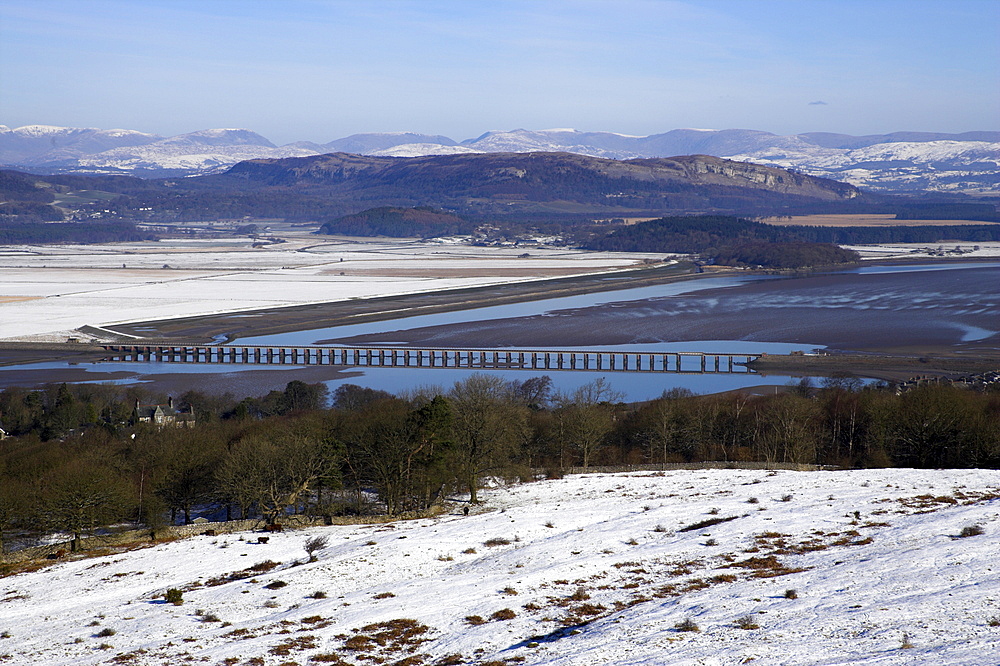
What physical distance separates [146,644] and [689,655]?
261 inches

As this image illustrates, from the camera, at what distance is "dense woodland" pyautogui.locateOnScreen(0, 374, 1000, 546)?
21.0m

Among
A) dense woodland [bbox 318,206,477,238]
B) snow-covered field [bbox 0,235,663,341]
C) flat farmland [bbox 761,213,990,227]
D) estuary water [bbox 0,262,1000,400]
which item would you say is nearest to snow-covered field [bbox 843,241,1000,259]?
flat farmland [bbox 761,213,990,227]

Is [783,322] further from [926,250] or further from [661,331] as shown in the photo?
[926,250]

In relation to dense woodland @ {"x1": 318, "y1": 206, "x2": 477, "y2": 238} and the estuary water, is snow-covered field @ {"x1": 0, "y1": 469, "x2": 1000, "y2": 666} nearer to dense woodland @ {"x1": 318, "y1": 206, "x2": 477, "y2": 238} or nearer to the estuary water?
the estuary water

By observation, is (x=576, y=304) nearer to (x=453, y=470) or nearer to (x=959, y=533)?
(x=453, y=470)

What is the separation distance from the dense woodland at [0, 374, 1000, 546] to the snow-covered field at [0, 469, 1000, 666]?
289 centimetres

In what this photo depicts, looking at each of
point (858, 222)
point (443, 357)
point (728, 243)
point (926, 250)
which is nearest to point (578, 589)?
point (443, 357)

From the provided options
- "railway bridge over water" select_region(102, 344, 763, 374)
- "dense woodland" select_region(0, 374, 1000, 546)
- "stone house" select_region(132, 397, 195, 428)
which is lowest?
"railway bridge over water" select_region(102, 344, 763, 374)

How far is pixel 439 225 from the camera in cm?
17175

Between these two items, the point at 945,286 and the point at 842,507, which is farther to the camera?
the point at 945,286

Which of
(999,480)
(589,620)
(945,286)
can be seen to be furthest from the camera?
(945,286)

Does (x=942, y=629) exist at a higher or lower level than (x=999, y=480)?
higher

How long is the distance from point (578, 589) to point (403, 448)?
9.27 metres

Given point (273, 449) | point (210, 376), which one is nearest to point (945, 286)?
point (210, 376)
